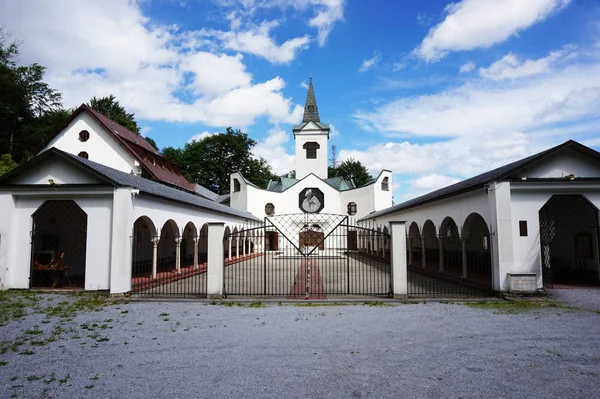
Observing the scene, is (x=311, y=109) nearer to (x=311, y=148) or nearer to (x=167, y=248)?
(x=311, y=148)

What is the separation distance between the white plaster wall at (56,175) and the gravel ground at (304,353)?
4.18 meters

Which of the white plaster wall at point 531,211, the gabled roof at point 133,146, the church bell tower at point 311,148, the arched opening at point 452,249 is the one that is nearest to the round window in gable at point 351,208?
the church bell tower at point 311,148

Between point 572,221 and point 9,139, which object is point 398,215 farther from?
point 9,139

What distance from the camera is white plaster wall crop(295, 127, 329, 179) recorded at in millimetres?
40781

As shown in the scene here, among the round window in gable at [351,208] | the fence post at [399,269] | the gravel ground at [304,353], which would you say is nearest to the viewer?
the gravel ground at [304,353]

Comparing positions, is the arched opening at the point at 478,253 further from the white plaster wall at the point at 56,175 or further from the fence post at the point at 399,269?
the white plaster wall at the point at 56,175

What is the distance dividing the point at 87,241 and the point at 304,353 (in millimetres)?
8103

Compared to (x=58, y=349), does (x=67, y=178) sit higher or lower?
higher

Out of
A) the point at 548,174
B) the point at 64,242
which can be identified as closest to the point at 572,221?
the point at 548,174

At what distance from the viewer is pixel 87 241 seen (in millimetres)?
10414

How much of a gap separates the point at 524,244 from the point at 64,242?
54.1 feet

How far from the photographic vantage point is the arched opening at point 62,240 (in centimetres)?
1178

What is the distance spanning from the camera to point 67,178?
10.8 m

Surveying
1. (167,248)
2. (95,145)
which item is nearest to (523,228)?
(167,248)
